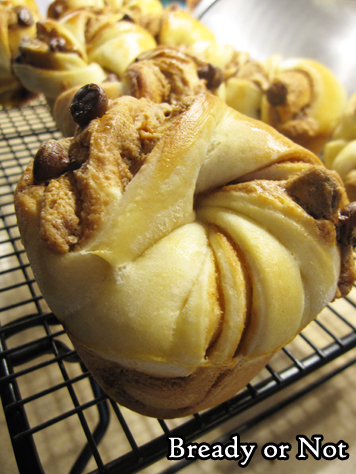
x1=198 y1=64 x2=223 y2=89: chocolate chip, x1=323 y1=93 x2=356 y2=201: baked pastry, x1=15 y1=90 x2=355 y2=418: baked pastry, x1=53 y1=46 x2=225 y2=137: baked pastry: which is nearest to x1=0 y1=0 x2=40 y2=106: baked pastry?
x1=53 y1=46 x2=225 y2=137: baked pastry

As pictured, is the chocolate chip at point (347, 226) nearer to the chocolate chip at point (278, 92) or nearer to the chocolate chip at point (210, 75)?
the chocolate chip at point (210, 75)

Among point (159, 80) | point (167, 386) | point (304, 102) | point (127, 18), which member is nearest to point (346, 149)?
point (304, 102)

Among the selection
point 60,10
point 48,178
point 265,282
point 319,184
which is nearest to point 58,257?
point 48,178

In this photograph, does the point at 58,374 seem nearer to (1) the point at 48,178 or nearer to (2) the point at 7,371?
(2) the point at 7,371

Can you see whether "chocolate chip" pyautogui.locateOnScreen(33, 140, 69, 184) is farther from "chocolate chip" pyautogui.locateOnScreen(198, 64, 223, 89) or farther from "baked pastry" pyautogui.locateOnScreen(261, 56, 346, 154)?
"baked pastry" pyautogui.locateOnScreen(261, 56, 346, 154)

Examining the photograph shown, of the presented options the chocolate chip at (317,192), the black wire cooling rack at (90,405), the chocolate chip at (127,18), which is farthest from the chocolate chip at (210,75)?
the black wire cooling rack at (90,405)

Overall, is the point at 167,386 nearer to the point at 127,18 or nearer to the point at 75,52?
the point at 75,52
